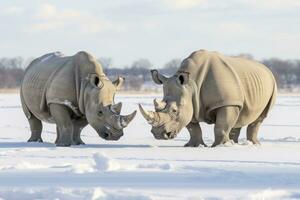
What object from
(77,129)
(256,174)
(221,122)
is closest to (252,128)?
(221,122)

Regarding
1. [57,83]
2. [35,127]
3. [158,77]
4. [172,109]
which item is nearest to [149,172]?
[172,109]

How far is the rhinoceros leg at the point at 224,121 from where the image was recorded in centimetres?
1422

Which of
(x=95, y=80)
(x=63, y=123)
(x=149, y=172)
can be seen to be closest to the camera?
(x=149, y=172)

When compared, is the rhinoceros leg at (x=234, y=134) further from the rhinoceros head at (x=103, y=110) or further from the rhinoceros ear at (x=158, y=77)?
the rhinoceros head at (x=103, y=110)

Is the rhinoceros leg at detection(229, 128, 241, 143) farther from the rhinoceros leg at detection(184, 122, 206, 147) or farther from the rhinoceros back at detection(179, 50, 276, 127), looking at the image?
the rhinoceros leg at detection(184, 122, 206, 147)

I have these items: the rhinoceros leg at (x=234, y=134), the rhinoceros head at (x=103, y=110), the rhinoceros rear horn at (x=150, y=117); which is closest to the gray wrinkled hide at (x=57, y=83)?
the rhinoceros head at (x=103, y=110)

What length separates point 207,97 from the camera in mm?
14320

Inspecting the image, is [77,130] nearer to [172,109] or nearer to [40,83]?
[40,83]

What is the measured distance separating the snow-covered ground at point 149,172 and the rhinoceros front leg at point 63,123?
26.0 inches

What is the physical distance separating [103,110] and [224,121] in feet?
7.06

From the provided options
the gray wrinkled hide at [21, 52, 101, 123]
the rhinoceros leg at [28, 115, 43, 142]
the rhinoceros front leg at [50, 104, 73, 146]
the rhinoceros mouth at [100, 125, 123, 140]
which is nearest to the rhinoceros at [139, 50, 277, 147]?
the rhinoceros mouth at [100, 125, 123, 140]

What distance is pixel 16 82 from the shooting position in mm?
108375

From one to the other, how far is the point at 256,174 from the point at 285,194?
1320 mm

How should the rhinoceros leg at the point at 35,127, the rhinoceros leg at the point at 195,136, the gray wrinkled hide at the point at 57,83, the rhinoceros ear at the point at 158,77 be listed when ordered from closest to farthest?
the rhinoceros ear at the point at 158,77, the rhinoceros leg at the point at 195,136, the gray wrinkled hide at the point at 57,83, the rhinoceros leg at the point at 35,127
